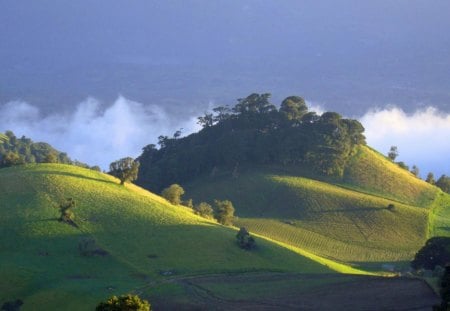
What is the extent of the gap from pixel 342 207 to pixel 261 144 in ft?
67.3

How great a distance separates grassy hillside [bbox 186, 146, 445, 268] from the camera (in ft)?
273

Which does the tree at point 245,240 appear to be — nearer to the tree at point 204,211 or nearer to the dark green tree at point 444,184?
the tree at point 204,211

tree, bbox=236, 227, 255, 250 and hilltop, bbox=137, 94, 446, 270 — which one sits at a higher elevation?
hilltop, bbox=137, 94, 446, 270

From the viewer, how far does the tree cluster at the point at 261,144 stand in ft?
351

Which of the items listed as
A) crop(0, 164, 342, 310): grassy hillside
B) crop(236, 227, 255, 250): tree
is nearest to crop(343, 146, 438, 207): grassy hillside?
crop(0, 164, 342, 310): grassy hillside

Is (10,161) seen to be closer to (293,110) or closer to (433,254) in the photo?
(293,110)

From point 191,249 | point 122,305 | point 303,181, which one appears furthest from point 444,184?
point 122,305

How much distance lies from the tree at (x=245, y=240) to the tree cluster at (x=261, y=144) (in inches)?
1562

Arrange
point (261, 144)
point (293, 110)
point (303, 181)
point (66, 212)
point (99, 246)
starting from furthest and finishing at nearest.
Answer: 1. point (293, 110)
2. point (261, 144)
3. point (303, 181)
4. point (66, 212)
5. point (99, 246)

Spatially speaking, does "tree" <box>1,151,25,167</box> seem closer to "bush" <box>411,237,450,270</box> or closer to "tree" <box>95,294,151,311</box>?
"bush" <box>411,237,450,270</box>

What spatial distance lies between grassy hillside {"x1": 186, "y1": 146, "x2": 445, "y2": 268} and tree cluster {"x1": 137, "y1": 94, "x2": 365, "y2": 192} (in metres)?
2.22

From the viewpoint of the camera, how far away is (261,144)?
110 meters

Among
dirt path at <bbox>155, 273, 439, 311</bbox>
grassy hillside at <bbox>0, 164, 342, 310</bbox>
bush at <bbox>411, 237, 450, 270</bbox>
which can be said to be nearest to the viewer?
dirt path at <bbox>155, 273, 439, 311</bbox>

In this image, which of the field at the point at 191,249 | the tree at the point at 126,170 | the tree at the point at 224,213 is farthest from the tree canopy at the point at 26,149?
the tree at the point at 224,213
